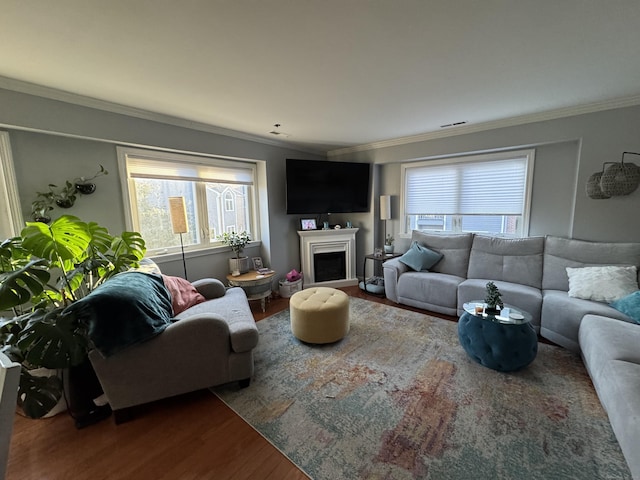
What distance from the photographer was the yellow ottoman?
251 centimetres

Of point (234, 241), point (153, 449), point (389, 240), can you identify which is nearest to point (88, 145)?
point (234, 241)

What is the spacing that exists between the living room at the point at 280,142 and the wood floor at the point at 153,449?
1.67 meters

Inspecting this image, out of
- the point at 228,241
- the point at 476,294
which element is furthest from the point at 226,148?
the point at 476,294

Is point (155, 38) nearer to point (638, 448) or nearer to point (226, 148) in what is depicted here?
point (226, 148)

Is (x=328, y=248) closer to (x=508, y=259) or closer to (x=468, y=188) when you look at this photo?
(x=468, y=188)

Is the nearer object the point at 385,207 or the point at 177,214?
the point at 177,214

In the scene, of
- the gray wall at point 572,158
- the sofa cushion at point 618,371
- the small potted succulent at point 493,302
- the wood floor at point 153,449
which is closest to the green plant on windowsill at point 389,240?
the gray wall at point 572,158

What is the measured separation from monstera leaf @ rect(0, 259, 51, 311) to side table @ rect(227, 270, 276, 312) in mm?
1972

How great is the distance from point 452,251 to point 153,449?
12.0 feet

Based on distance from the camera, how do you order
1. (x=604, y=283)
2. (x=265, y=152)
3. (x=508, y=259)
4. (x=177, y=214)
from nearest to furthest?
(x=604, y=283) → (x=177, y=214) → (x=508, y=259) → (x=265, y=152)

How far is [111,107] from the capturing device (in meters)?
2.45

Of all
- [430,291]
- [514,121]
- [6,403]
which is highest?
[514,121]

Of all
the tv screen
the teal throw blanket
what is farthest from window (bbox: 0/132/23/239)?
the tv screen

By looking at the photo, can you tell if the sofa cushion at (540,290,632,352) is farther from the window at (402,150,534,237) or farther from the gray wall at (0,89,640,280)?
the window at (402,150,534,237)
